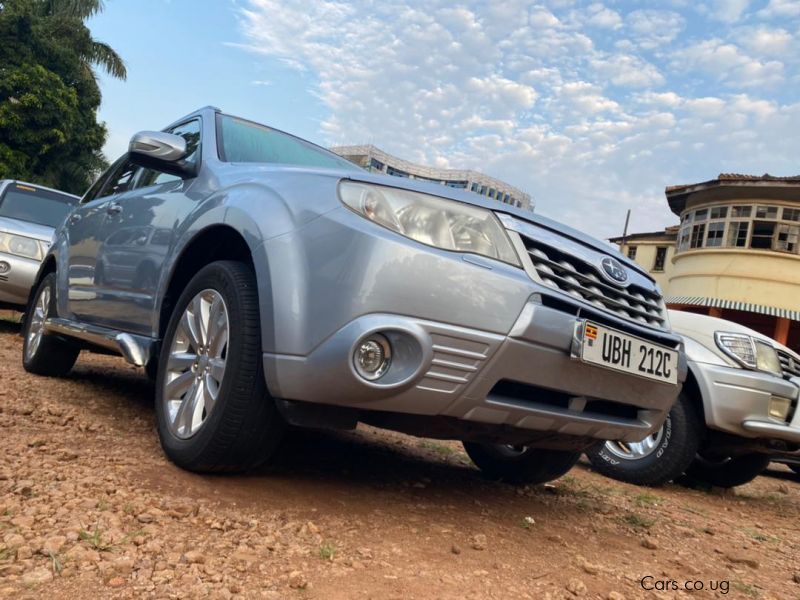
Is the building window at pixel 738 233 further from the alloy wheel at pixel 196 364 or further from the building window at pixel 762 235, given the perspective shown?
the alloy wheel at pixel 196 364

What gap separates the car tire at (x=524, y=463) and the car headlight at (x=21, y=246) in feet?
18.8

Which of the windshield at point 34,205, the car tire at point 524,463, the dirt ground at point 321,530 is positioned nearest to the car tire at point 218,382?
the dirt ground at point 321,530

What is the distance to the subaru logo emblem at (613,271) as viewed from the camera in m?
2.59

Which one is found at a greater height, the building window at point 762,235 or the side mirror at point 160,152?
the building window at point 762,235

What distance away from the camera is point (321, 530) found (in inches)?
82.0

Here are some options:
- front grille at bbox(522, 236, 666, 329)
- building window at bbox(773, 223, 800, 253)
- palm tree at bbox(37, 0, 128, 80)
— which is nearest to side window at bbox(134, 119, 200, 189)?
front grille at bbox(522, 236, 666, 329)

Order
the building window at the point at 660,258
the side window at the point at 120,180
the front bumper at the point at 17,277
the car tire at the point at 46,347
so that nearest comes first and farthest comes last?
the side window at the point at 120,180, the car tire at the point at 46,347, the front bumper at the point at 17,277, the building window at the point at 660,258

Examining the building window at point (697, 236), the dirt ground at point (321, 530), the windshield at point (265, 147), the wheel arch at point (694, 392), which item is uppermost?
the building window at point (697, 236)

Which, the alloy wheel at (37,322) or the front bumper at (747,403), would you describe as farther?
the alloy wheel at (37,322)

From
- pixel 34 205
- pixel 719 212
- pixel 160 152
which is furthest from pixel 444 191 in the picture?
pixel 719 212

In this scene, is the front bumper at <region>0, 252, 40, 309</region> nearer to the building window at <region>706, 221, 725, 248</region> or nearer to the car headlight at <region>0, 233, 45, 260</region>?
the car headlight at <region>0, 233, 45, 260</region>

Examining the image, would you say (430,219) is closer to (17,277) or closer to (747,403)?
(747,403)

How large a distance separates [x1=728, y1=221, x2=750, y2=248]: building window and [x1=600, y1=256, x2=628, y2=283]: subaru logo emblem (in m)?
19.0

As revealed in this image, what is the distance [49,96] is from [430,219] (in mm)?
20652
